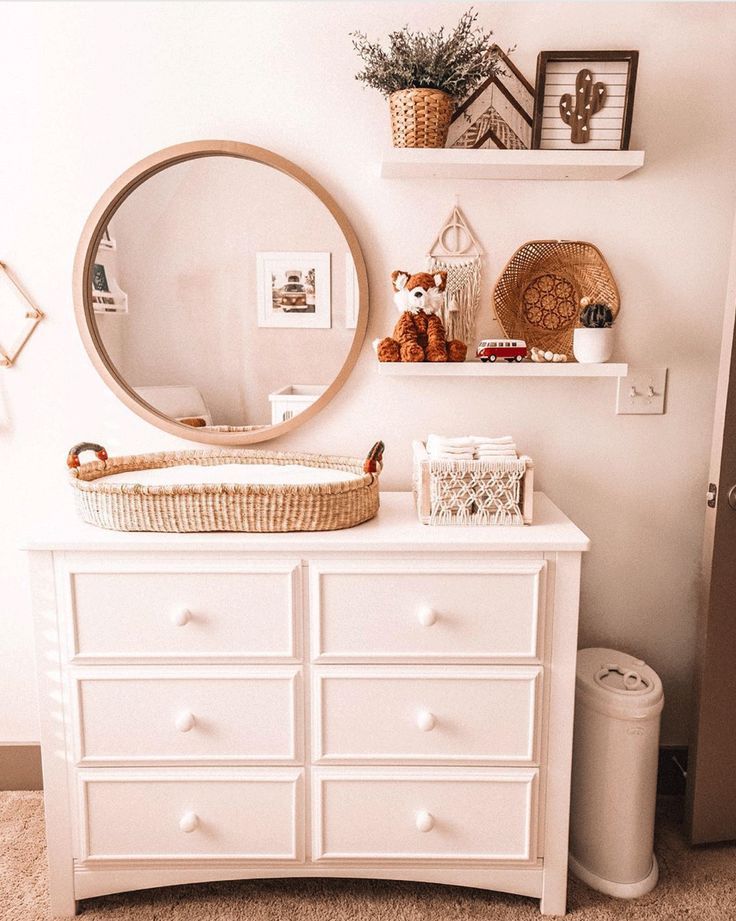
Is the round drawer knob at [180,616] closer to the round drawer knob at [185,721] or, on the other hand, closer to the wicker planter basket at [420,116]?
the round drawer knob at [185,721]

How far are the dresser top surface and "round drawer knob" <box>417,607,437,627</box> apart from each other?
0.13 m

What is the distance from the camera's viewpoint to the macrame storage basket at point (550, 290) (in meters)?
1.91

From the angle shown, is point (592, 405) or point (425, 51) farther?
point (592, 405)

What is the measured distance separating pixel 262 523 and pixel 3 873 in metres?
1.13

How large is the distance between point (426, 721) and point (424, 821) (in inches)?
9.4

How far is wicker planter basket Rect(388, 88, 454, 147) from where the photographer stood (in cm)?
168

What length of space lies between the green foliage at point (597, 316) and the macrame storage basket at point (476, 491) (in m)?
0.40

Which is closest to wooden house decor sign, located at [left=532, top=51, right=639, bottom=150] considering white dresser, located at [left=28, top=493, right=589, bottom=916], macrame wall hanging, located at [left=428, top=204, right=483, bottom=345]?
macrame wall hanging, located at [left=428, top=204, right=483, bottom=345]

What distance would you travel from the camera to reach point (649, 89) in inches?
73.0

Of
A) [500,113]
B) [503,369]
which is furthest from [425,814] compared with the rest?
[500,113]

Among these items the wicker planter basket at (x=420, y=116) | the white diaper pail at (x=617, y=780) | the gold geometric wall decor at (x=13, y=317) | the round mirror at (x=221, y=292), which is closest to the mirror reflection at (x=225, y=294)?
the round mirror at (x=221, y=292)

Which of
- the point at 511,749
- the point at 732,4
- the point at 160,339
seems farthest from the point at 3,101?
the point at 511,749

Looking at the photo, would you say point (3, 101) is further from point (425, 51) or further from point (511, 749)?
point (511, 749)

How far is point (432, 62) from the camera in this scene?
5.45 ft
